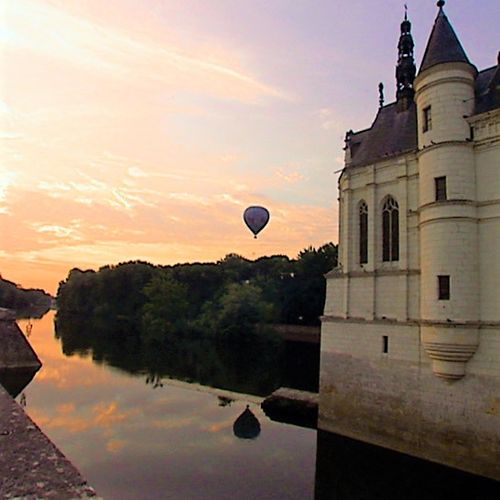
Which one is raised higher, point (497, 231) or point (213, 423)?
point (497, 231)

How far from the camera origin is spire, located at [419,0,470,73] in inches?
554

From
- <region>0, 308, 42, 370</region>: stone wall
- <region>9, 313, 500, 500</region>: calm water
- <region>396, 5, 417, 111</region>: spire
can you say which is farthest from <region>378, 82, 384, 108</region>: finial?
<region>0, 308, 42, 370</region>: stone wall

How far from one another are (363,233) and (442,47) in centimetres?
643

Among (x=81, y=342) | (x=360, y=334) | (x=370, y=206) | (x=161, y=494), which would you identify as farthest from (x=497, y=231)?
(x=81, y=342)

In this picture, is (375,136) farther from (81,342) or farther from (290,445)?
(81,342)

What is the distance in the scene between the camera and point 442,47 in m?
14.2

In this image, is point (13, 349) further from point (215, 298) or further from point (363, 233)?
point (215, 298)

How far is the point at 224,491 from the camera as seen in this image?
12148mm

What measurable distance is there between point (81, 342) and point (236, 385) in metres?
25.3

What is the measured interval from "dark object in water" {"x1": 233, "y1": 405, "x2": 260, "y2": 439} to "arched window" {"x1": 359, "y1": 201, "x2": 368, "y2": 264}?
7.47m

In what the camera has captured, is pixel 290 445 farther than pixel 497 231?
Yes


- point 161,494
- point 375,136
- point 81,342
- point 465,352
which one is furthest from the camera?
point 81,342

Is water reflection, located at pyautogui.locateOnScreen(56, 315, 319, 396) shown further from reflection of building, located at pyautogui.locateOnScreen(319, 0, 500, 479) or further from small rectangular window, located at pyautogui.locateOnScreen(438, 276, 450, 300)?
small rectangular window, located at pyautogui.locateOnScreen(438, 276, 450, 300)

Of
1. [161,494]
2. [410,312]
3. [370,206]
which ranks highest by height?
[370,206]
